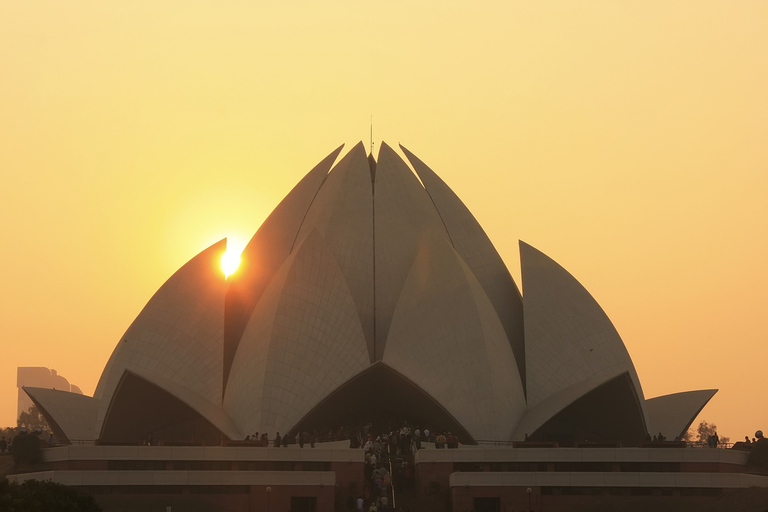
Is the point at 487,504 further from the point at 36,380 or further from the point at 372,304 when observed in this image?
the point at 36,380

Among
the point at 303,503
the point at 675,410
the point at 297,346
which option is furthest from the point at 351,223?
the point at 303,503

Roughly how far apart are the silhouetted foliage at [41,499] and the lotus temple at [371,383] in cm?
667

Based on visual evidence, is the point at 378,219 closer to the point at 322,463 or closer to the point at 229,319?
the point at 229,319

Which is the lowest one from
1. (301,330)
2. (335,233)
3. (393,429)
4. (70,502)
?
(70,502)

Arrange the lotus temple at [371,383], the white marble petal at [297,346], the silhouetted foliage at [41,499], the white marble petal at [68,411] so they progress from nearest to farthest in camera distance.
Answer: the silhouetted foliage at [41,499]
the lotus temple at [371,383]
the white marble petal at [297,346]
the white marble petal at [68,411]

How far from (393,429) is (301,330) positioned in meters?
4.78

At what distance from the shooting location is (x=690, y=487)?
125ft

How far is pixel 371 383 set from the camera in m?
44.7

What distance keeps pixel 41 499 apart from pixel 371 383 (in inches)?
687

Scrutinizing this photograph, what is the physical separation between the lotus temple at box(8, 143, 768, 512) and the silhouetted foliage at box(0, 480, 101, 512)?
6.67 meters

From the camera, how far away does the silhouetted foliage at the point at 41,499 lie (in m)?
27.4

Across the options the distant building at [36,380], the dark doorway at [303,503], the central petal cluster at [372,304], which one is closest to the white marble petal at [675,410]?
the central petal cluster at [372,304]

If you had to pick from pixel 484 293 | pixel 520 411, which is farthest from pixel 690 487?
pixel 484 293

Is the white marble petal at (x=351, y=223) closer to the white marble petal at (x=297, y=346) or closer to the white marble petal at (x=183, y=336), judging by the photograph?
the white marble petal at (x=297, y=346)
